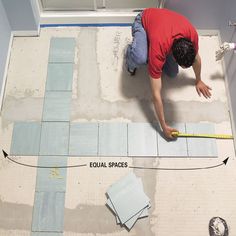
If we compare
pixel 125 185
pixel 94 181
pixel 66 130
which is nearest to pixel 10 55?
pixel 66 130

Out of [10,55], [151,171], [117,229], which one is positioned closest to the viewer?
[117,229]

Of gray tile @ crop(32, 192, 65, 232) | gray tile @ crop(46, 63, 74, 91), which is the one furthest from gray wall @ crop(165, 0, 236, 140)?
gray tile @ crop(32, 192, 65, 232)

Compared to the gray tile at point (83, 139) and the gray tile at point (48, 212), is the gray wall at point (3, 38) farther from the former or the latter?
the gray tile at point (48, 212)

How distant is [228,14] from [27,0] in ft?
4.84

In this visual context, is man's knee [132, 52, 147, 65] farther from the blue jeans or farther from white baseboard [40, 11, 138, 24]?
white baseboard [40, 11, 138, 24]

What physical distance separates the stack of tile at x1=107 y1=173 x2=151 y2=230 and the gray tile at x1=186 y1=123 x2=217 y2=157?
0.45 metres

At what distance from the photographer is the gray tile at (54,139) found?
221cm

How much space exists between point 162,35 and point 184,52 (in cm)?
21

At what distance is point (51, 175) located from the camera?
2145 mm

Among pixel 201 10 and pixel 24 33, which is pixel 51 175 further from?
pixel 201 10

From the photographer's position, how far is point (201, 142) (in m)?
2.24

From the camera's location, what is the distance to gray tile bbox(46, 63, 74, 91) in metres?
2.42

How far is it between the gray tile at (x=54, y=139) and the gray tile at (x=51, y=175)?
43mm

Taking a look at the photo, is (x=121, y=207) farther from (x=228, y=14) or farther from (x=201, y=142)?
(x=228, y=14)
